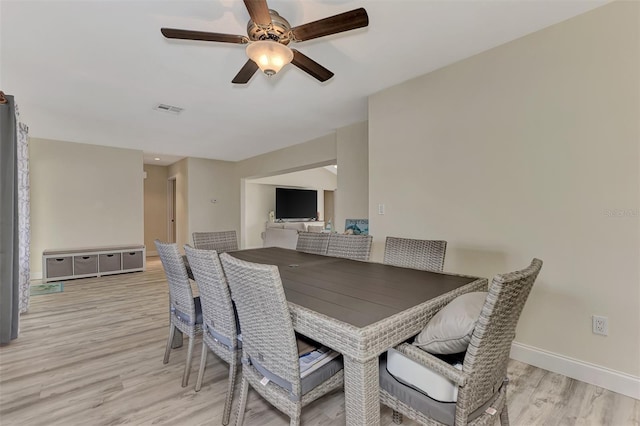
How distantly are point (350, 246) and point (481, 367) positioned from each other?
1648mm

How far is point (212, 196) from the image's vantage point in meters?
7.44

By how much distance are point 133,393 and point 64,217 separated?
4.98 m

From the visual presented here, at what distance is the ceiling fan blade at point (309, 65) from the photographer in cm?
194

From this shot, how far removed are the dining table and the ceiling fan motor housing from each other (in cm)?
148

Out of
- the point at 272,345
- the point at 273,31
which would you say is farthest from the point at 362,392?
the point at 273,31

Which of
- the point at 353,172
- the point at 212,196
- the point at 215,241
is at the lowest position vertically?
Answer: the point at 215,241

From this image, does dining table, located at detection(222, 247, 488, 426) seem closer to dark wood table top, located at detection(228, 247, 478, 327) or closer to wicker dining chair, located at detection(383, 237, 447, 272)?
dark wood table top, located at detection(228, 247, 478, 327)

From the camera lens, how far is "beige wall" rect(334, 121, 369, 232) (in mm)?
4305

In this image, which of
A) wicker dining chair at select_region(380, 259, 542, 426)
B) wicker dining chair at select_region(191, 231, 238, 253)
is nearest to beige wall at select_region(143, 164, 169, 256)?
wicker dining chair at select_region(191, 231, 238, 253)

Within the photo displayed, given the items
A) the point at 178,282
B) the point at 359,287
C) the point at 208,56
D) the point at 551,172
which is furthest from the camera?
the point at 208,56

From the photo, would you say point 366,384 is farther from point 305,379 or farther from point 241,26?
point 241,26

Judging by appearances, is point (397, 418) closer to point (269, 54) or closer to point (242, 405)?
point (242, 405)

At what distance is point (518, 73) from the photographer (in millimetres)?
2260

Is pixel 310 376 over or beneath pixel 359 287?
beneath
